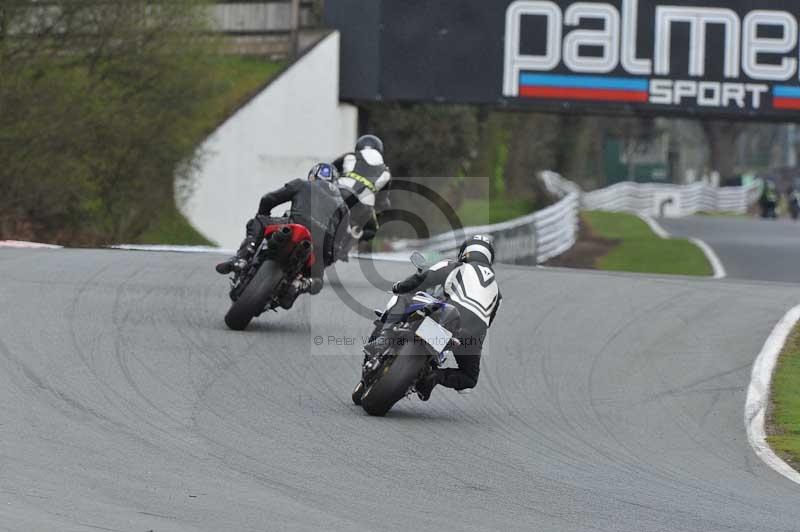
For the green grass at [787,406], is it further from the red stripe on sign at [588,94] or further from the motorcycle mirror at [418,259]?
the red stripe on sign at [588,94]

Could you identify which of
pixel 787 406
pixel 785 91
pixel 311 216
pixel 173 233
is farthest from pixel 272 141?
pixel 787 406

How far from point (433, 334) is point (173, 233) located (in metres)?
18.5

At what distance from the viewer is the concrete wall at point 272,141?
2761 cm

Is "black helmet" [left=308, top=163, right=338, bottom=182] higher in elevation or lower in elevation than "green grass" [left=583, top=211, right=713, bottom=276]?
higher

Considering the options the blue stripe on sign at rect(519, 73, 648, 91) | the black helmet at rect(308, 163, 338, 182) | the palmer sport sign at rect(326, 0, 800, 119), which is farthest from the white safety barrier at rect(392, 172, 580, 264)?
the black helmet at rect(308, 163, 338, 182)

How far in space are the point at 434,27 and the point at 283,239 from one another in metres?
17.5

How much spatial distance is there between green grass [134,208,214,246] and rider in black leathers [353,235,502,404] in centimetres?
1763

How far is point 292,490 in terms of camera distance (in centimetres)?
687

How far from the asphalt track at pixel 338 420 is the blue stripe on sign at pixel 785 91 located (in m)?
14.4

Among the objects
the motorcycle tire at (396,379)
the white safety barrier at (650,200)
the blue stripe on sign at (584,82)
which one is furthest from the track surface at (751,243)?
the motorcycle tire at (396,379)

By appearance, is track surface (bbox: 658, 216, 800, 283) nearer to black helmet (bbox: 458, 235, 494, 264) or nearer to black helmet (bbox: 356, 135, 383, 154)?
black helmet (bbox: 356, 135, 383, 154)

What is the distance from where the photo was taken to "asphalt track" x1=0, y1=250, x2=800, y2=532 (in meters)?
6.63

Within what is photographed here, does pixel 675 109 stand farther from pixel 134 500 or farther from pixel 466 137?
pixel 134 500

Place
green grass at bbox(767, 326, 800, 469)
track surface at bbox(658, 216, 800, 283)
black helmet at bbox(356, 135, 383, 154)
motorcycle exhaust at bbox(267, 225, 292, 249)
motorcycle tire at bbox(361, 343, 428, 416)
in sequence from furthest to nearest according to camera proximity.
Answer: track surface at bbox(658, 216, 800, 283), black helmet at bbox(356, 135, 383, 154), motorcycle exhaust at bbox(267, 225, 292, 249), green grass at bbox(767, 326, 800, 469), motorcycle tire at bbox(361, 343, 428, 416)
